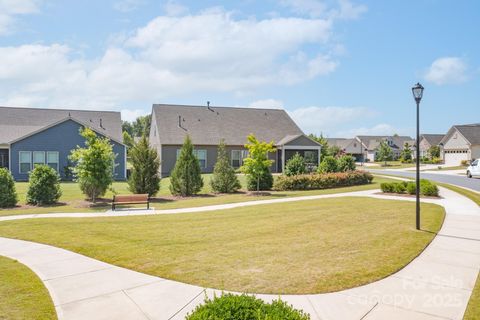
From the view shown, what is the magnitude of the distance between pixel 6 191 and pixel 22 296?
1344 centimetres

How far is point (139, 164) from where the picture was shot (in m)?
20.7

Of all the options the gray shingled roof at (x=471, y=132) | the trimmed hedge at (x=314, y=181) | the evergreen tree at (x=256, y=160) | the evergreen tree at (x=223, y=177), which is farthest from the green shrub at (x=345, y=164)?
the gray shingled roof at (x=471, y=132)

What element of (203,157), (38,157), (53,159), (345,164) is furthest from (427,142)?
(38,157)

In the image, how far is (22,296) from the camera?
6051mm

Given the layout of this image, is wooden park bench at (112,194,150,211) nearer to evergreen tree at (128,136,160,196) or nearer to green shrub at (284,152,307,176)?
evergreen tree at (128,136,160,196)

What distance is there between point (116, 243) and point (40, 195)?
34.9 ft

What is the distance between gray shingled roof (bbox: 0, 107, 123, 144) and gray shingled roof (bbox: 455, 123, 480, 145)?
49874mm

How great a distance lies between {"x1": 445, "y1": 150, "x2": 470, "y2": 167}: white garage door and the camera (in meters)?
55.0

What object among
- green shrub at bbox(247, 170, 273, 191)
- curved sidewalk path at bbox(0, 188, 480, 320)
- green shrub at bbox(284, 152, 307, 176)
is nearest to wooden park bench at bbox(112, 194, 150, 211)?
curved sidewalk path at bbox(0, 188, 480, 320)

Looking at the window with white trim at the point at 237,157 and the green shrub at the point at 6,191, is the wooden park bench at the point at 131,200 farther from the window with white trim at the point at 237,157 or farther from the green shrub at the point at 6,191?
the window with white trim at the point at 237,157

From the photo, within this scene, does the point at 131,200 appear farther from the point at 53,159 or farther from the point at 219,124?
the point at 219,124

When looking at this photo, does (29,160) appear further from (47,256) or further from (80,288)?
(80,288)

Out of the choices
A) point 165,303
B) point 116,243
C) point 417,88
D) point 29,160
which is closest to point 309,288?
point 165,303

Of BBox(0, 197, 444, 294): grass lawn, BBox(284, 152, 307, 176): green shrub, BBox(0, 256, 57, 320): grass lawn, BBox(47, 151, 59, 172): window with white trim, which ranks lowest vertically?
BBox(0, 256, 57, 320): grass lawn
